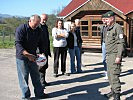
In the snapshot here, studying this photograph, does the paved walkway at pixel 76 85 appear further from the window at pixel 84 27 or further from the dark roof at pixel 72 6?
the dark roof at pixel 72 6

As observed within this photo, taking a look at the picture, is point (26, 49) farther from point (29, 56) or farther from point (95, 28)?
point (95, 28)

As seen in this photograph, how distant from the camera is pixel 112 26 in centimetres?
642

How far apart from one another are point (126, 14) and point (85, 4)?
2.71 meters

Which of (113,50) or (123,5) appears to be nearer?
(113,50)

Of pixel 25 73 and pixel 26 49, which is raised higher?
pixel 26 49

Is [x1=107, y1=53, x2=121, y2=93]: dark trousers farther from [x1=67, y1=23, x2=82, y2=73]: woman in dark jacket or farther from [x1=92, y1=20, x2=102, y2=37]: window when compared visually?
[x1=92, y1=20, x2=102, y2=37]: window

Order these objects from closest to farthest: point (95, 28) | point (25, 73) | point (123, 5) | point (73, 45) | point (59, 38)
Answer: point (25, 73)
point (59, 38)
point (73, 45)
point (123, 5)
point (95, 28)

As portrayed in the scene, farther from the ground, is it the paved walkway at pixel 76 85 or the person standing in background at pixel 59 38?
the person standing in background at pixel 59 38

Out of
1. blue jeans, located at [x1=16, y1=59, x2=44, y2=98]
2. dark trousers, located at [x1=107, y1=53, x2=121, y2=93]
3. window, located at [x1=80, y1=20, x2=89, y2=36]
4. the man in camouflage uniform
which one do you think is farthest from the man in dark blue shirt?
window, located at [x1=80, y1=20, x2=89, y2=36]

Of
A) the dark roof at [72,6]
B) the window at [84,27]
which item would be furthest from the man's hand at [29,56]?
the dark roof at [72,6]

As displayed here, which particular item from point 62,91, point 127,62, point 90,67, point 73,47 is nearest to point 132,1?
point 127,62

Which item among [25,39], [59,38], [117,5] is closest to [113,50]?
[25,39]

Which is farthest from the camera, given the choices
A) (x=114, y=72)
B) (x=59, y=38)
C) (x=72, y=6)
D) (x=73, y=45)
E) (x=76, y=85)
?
(x=72, y=6)

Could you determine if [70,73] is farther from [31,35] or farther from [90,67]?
[31,35]
